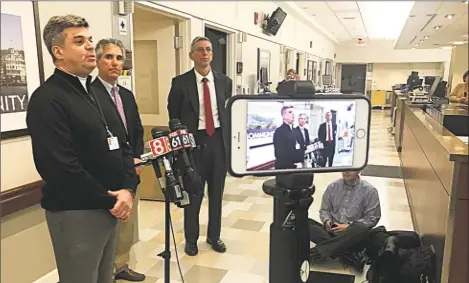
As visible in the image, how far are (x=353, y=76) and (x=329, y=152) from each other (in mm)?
17289

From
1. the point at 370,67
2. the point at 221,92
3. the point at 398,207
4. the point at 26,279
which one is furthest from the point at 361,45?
the point at 26,279

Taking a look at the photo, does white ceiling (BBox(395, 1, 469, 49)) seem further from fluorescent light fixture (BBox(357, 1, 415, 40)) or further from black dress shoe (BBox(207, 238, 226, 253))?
black dress shoe (BBox(207, 238, 226, 253))

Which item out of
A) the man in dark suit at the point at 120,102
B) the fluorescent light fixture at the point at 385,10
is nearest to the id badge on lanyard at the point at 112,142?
the man in dark suit at the point at 120,102

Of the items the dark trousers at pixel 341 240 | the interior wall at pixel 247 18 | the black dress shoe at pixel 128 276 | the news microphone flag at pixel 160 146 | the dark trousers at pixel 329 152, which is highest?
the interior wall at pixel 247 18

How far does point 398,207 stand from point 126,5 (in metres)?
3.29

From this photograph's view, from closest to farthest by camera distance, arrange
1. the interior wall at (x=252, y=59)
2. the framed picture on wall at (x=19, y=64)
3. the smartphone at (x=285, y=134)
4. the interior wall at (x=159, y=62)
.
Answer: the smartphone at (x=285, y=134), the framed picture on wall at (x=19, y=64), the interior wall at (x=159, y=62), the interior wall at (x=252, y=59)

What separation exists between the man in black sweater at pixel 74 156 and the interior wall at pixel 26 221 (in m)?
0.53

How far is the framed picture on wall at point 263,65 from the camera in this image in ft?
21.5

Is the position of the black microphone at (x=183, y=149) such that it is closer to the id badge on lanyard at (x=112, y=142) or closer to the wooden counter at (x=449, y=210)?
the id badge on lanyard at (x=112, y=142)

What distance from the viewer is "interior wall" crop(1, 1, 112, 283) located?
6.56 ft

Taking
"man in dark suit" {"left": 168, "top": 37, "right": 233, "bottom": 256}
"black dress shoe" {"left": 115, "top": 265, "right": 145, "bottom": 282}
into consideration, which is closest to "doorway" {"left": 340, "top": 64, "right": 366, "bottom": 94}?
"man in dark suit" {"left": 168, "top": 37, "right": 233, "bottom": 256}

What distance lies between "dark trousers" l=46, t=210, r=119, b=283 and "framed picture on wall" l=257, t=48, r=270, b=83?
5246 millimetres

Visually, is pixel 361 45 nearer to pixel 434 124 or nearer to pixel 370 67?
pixel 370 67

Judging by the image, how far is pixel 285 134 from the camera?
1199 millimetres
